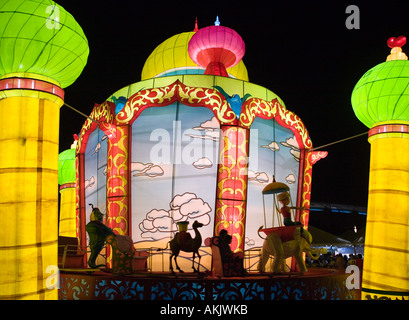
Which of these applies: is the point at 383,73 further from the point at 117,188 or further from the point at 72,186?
the point at 72,186

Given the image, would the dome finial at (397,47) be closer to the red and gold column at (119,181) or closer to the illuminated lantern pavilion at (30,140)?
the red and gold column at (119,181)

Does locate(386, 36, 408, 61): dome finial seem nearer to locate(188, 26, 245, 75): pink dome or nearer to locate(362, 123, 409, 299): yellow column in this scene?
locate(362, 123, 409, 299): yellow column

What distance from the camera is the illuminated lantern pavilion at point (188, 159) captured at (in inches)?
371

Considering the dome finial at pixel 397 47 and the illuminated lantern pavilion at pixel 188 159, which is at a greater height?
the dome finial at pixel 397 47

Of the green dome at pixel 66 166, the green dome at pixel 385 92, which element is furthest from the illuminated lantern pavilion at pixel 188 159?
the green dome at pixel 66 166

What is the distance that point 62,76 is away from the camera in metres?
6.62

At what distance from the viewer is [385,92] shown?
26.6 feet

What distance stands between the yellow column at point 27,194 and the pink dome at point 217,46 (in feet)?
18.4

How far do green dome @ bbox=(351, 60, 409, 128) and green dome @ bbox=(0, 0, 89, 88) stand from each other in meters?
5.33

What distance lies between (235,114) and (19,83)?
15.5ft

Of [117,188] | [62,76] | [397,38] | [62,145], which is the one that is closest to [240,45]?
[397,38]

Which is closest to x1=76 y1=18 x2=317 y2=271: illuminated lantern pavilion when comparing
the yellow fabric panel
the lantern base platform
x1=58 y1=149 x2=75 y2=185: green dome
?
the lantern base platform

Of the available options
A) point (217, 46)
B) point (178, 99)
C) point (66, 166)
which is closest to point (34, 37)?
point (178, 99)

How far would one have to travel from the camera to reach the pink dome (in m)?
10.9
